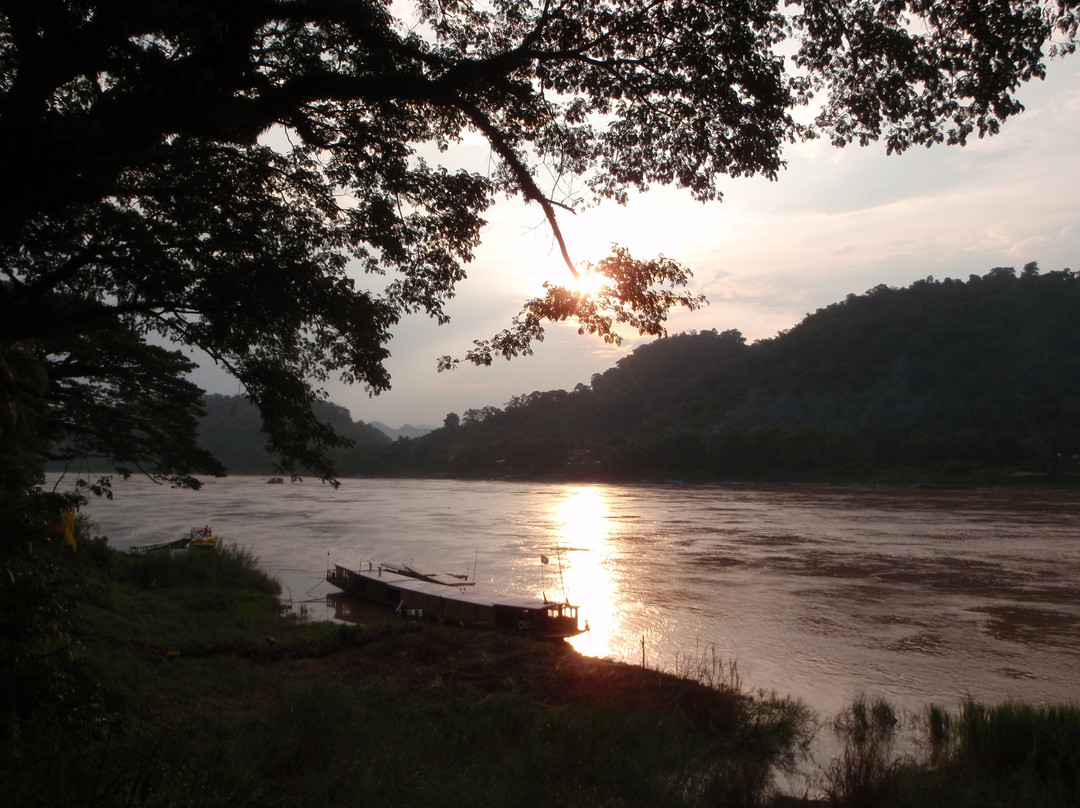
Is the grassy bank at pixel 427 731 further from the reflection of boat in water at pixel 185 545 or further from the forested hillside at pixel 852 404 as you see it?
the forested hillside at pixel 852 404

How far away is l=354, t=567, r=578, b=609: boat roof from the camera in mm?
15760

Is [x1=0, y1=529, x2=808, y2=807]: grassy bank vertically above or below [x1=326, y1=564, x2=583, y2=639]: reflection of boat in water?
above

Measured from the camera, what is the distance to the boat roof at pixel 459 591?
1576cm

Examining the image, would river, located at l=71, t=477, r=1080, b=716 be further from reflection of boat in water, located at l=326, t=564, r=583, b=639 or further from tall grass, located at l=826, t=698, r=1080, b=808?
tall grass, located at l=826, t=698, r=1080, b=808

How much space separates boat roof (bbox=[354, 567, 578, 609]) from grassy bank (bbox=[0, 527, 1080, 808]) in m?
2.22

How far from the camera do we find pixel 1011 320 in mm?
79062

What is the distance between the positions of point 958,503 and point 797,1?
4918 centimetres

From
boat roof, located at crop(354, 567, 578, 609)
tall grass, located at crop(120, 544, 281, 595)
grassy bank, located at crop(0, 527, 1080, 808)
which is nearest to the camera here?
grassy bank, located at crop(0, 527, 1080, 808)

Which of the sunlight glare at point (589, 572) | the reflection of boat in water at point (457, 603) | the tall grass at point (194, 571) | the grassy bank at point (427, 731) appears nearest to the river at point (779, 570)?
the sunlight glare at point (589, 572)

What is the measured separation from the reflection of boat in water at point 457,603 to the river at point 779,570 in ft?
2.96

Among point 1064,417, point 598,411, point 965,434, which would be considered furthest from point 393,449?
point 1064,417

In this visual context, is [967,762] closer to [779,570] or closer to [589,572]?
[779,570]

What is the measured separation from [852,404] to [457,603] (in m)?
77.4

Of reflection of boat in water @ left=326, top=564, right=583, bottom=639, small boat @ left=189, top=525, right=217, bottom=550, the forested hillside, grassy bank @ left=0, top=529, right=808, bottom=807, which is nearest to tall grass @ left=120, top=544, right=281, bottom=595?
reflection of boat in water @ left=326, top=564, right=583, bottom=639
